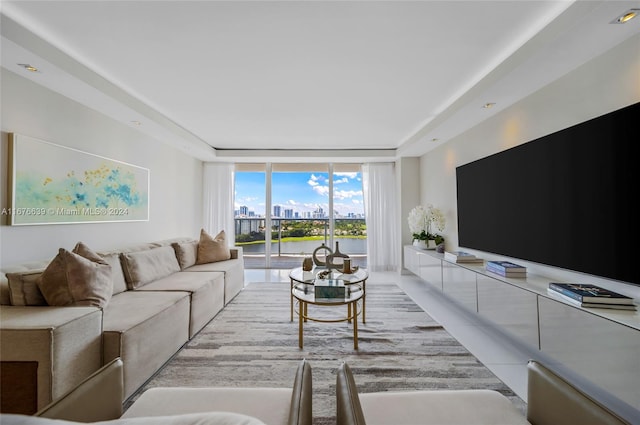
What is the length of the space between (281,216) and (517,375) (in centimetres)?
522

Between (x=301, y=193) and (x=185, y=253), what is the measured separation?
10.6ft

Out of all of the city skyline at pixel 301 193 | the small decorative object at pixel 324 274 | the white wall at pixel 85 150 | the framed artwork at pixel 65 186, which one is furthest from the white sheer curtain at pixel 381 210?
the framed artwork at pixel 65 186

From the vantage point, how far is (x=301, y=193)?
6500 mm

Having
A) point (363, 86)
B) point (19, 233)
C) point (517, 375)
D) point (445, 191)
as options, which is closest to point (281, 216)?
point (445, 191)

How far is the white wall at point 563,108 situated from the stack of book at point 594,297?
19 centimetres

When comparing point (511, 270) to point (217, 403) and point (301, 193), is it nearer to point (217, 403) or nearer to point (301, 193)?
point (217, 403)

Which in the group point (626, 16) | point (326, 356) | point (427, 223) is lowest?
point (326, 356)

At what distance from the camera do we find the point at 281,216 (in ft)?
21.3

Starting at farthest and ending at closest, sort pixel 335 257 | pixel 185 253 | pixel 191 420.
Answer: pixel 185 253
pixel 335 257
pixel 191 420

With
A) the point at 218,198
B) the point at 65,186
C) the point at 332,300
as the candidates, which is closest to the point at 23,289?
the point at 65,186

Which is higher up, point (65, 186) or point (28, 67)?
point (28, 67)

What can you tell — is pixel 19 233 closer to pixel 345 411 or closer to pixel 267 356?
pixel 267 356

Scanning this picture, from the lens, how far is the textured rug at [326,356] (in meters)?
1.94

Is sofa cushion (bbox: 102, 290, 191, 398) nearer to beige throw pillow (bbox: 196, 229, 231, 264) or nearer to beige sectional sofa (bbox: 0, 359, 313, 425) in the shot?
beige sectional sofa (bbox: 0, 359, 313, 425)
